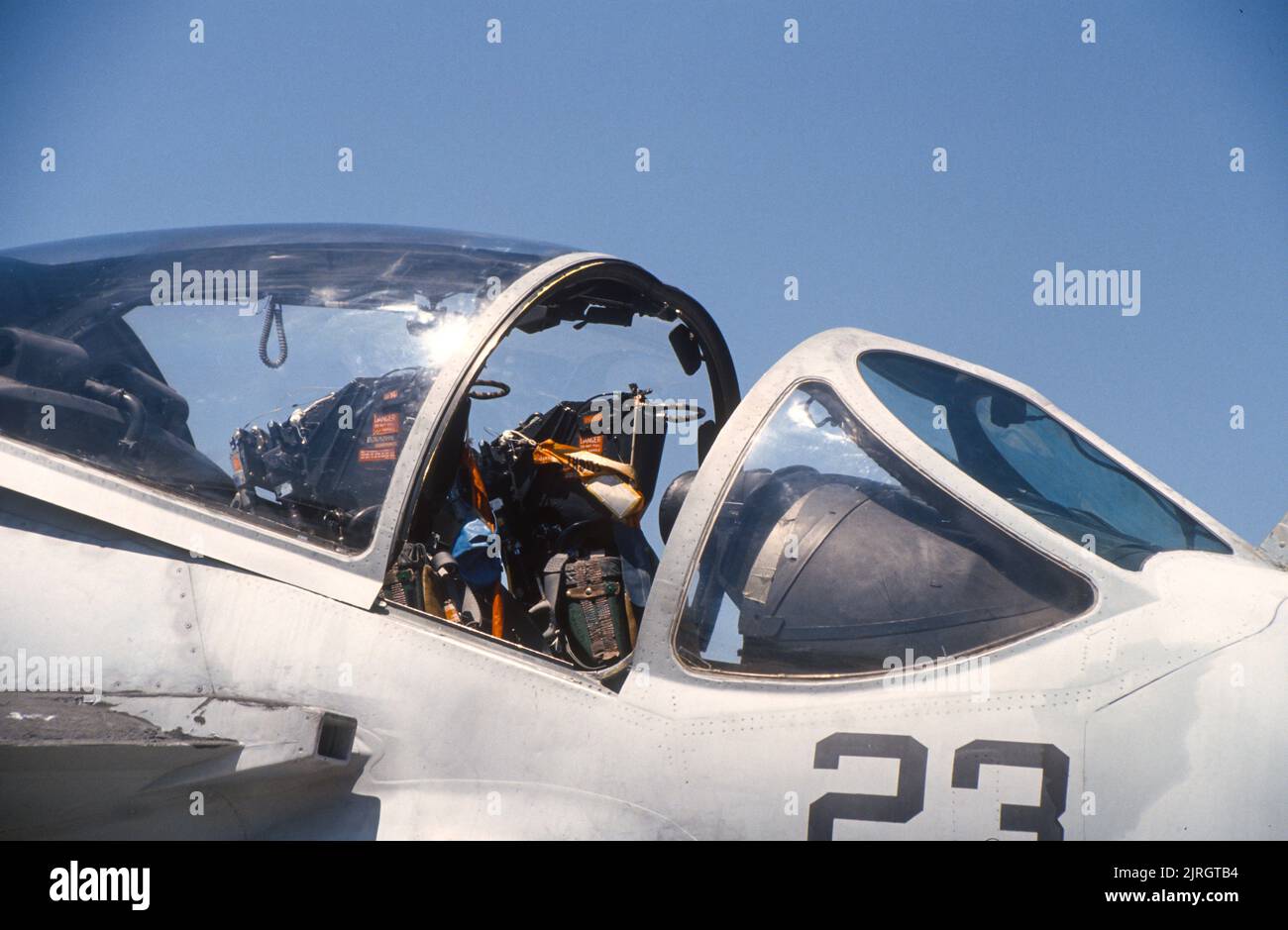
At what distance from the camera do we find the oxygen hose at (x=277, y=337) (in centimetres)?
423

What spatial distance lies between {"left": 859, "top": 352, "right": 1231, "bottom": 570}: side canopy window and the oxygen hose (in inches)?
80.0

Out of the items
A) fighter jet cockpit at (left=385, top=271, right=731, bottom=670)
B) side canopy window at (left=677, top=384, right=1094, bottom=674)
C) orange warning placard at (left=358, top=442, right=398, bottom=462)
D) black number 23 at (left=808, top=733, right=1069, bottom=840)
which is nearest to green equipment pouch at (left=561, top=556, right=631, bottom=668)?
fighter jet cockpit at (left=385, top=271, right=731, bottom=670)

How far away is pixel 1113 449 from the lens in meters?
4.35

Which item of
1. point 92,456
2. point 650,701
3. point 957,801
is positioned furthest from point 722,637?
point 92,456

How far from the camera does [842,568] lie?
366 cm

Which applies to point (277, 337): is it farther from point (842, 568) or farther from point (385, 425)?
point (842, 568)

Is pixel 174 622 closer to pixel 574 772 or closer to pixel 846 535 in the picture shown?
pixel 574 772

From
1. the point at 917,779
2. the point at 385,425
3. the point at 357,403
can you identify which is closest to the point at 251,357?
the point at 357,403

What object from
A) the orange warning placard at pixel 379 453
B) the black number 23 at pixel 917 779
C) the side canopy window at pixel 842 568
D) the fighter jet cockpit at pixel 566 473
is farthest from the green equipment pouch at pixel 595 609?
the black number 23 at pixel 917 779

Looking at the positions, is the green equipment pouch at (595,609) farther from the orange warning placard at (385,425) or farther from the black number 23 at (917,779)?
the black number 23 at (917,779)

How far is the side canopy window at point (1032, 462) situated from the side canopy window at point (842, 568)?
0.68 feet

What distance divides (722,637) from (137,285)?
2.57 meters

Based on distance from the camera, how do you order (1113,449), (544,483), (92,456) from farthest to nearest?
(544,483) < (1113,449) < (92,456)
